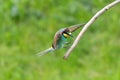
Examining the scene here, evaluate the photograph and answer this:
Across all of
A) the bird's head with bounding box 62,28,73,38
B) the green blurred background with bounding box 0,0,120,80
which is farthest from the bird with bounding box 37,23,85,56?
the green blurred background with bounding box 0,0,120,80

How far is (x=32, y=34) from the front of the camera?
141 inches

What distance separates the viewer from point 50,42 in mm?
3432

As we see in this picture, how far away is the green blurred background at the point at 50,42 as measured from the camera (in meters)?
3.16

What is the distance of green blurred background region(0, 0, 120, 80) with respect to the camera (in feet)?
10.4

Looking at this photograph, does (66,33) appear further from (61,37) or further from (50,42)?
(50,42)

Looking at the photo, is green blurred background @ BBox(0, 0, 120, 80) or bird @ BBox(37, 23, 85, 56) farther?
green blurred background @ BBox(0, 0, 120, 80)

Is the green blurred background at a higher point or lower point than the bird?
higher

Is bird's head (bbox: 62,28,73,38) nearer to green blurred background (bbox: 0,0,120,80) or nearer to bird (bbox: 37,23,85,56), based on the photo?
bird (bbox: 37,23,85,56)

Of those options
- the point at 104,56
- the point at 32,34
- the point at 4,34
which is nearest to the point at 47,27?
the point at 32,34

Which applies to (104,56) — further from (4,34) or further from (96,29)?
(4,34)

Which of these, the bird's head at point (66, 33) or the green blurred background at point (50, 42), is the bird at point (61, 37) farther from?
the green blurred background at point (50, 42)

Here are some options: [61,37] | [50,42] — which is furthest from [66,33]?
[50,42]

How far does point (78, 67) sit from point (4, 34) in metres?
0.75

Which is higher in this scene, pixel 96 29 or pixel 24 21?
pixel 24 21
